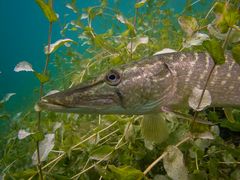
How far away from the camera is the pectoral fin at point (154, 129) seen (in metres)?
2.04

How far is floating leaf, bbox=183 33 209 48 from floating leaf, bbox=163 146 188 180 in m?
0.89

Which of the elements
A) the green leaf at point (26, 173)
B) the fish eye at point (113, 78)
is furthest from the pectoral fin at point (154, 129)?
the green leaf at point (26, 173)

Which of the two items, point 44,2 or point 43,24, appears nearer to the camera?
point 44,2

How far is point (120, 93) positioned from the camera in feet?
6.79

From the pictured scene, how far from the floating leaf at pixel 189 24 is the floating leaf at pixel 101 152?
3.52 ft

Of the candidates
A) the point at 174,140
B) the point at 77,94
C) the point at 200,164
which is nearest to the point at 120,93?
the point at 77,94

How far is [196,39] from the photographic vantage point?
85.4 inches

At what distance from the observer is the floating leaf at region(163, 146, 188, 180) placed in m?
1.52

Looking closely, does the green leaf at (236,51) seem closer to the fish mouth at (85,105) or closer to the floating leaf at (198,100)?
the floating leaf at (198,100)

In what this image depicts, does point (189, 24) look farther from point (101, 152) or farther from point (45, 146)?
point (45, 146)

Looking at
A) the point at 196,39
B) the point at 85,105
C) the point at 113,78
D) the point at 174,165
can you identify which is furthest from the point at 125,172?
the point at 196,39

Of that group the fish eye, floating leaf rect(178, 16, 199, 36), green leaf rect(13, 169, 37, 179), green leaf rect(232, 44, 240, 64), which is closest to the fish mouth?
the fish eye

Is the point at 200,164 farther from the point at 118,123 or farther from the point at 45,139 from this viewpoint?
the point at 45,139

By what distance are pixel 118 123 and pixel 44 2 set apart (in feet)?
4.32
